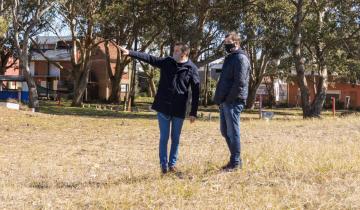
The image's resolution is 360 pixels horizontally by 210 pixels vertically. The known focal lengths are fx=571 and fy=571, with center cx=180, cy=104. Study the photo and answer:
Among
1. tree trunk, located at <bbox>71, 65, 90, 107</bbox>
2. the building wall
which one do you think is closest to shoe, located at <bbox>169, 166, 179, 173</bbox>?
tree trunk, located at <bbox>71, 65, 90, 107</bbox>

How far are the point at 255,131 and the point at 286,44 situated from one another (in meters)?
14.4

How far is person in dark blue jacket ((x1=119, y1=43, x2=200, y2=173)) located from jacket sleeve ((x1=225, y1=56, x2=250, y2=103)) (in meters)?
0.71

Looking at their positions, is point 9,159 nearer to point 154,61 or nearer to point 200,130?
point 154,61

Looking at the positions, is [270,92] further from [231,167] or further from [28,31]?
[231,167]

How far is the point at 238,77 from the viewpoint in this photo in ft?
25.1

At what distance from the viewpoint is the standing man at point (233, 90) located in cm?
768

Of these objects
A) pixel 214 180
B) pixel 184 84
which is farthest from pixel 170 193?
pixel 184 84

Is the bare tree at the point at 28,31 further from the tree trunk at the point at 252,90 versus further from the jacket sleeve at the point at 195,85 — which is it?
the jacket sleeve at the point at 195,85

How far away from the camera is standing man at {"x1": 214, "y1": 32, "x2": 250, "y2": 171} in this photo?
768cm

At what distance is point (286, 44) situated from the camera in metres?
29.5

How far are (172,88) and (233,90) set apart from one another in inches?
35.9

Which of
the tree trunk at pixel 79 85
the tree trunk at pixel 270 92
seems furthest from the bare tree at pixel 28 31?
the tree trunk at pixel 270 92

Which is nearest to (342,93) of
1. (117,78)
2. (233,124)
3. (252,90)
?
(252,90)

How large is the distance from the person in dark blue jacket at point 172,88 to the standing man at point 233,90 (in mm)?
548
